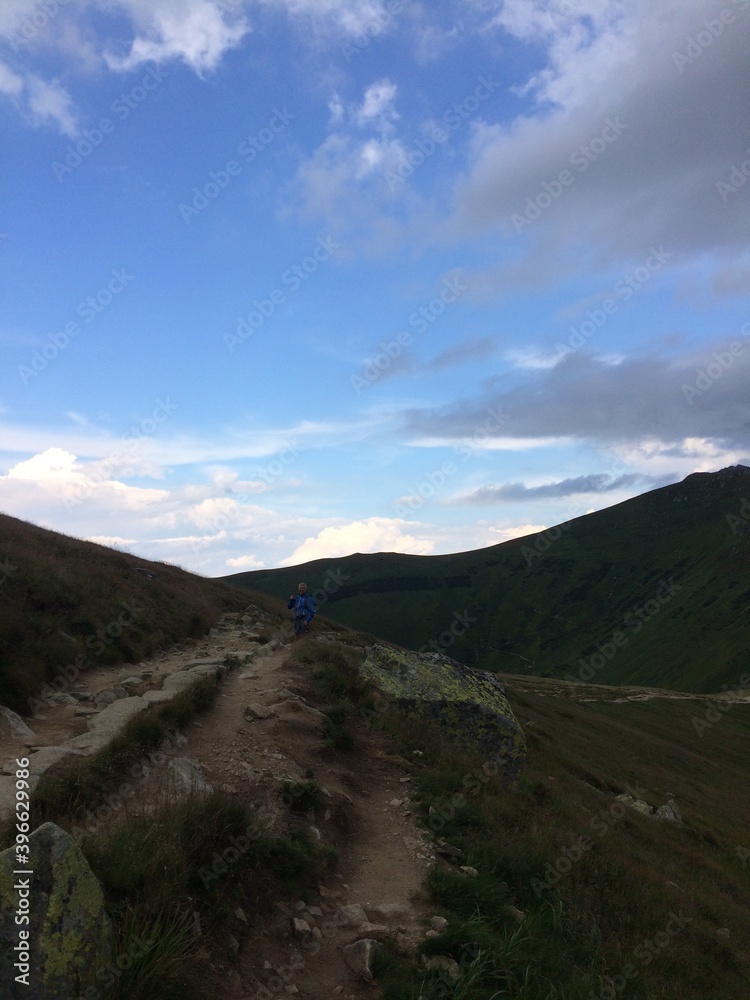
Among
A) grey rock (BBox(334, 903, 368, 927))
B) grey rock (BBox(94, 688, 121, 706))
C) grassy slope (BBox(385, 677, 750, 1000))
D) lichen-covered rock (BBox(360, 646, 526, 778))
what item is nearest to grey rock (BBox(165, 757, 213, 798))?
grey rock (BBox(334, 903, 368, 927))

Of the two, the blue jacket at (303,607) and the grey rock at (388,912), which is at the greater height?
the blue jacket at (303,607)

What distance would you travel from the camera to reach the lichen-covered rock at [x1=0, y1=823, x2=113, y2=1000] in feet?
14.5

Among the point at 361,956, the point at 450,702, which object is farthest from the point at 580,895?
the point at 450,702

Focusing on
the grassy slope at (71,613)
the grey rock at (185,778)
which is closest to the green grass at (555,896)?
the grey rock at (185,778)

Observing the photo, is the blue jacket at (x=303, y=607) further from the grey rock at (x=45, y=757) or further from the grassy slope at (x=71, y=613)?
the grey rock at (x=45, y=757)

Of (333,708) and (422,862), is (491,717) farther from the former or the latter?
(422,862)

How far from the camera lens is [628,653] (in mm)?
166250

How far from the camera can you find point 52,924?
4625 mm

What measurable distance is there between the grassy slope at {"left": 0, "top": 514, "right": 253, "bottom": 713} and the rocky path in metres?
0.87

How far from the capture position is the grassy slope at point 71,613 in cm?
1303

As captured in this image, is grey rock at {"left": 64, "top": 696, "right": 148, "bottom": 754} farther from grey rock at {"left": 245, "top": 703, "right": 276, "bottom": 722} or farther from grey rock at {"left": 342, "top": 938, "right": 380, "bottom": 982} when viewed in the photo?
grey rock at {"left": 342, "top": 938, "right": 380, "bottom": 982}

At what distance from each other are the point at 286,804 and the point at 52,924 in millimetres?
4286

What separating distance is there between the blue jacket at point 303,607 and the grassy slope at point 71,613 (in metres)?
4.00

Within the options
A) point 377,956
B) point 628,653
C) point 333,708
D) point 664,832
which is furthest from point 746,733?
point 628,653
